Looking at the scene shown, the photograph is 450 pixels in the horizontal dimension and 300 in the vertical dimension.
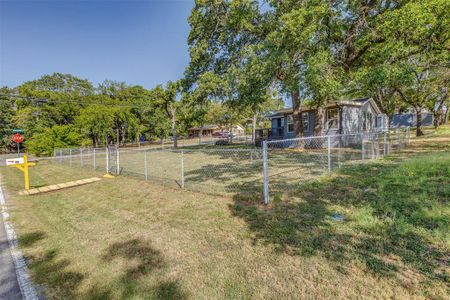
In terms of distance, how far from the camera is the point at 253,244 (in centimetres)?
344

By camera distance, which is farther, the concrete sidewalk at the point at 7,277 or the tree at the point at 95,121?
the tree at the point at 95,121

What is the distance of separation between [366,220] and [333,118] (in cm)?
1469

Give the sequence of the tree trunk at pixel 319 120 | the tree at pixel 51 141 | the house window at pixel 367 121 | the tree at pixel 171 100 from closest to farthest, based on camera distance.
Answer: the tree trunk at pixel 319 120
the house window at pixel 367 121
the tree at pixel 51 141
the tree at pixel 171 100

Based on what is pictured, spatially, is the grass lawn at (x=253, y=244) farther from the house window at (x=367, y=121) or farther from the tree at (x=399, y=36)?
the house window at (x=367, y=121)

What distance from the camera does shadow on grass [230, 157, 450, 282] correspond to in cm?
287

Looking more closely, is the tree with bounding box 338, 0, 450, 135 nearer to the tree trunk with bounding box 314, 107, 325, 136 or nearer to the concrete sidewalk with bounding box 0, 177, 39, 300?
the tree trunk with bounding box 314, 107, 325, 136

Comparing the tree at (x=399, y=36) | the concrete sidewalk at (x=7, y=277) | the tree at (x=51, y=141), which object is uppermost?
the tree at (x=399, y=36)

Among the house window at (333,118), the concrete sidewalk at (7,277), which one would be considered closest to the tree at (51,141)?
the concrete sidewalk at (7,277)

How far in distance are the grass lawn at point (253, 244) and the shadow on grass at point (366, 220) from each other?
0.06ft

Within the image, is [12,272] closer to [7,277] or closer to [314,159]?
[7,277]

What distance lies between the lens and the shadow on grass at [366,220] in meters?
2.87

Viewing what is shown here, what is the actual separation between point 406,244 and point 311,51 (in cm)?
951

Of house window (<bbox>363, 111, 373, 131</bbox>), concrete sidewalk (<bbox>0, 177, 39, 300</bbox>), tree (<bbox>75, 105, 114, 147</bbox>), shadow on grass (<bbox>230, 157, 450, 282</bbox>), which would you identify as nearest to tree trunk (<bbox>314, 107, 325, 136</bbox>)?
house window (<bbox>363, 111, 373, 131</bbox>)

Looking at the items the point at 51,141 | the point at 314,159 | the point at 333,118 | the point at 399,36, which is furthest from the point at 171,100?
the point at 399,36
